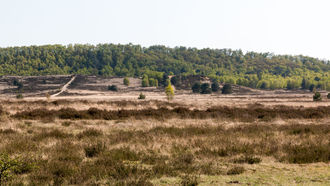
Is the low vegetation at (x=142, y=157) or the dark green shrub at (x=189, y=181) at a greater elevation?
the dark green shrub at (x=189, y=181)

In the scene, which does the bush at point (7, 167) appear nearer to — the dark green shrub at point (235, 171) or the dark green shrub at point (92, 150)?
the dark green shrub at point (92, 150)

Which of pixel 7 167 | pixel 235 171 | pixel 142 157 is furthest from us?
pixel 142 157

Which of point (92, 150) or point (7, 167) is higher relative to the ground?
point (7, 167)

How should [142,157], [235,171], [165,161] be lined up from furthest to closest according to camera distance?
[142,157] < [165,161] < [235,171]

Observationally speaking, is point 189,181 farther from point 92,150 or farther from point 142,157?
point 92,150

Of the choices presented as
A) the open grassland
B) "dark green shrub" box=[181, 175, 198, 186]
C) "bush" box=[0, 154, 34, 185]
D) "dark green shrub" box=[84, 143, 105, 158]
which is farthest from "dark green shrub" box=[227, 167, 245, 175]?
"bush" box=[0, 154, 34, 185]

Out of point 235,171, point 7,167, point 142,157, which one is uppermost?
point 7,167

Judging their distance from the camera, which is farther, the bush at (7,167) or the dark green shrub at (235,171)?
the dark green shrub at (235,171)

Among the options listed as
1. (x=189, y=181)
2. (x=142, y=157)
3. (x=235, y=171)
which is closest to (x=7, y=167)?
(x=142, y=157)

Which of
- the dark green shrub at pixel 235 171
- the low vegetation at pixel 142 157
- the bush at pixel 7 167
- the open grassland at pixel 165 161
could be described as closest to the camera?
the bush at pixel 7 167

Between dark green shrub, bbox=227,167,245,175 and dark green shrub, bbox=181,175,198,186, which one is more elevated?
dark green shrub, bbox=181,175,198,186

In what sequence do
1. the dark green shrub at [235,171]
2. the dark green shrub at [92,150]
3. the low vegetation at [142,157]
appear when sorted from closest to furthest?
1. the low vegetation at [142,157]
2. the dark green shrub at [235,171]
3. the dark green shrub at [92,150]

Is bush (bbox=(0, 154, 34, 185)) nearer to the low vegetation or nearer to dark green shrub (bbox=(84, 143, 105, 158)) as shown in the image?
the low vegetation

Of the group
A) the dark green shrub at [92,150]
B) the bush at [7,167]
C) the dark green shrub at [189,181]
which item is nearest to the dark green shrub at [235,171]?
the dark green shrub at [189,181]
